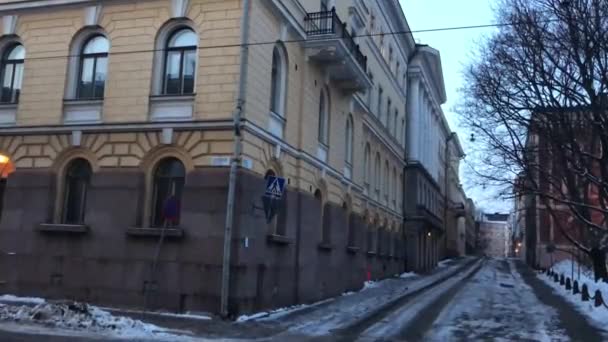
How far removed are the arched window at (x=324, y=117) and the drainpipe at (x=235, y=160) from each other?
22.7 ft

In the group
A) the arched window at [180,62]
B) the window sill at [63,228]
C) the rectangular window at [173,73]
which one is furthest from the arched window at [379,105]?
the window sill at [63,228]

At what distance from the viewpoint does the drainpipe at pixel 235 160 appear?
15797 millimetres

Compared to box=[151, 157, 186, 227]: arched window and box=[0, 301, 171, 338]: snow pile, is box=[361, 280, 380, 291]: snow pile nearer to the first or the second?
box=[151, 157, 186, 227]: arched window

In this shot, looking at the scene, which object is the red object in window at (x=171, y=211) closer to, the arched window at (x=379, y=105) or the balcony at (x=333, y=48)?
the balcony at (x=333, y=48)

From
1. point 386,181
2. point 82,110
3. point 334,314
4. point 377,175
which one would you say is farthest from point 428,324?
point 386,181

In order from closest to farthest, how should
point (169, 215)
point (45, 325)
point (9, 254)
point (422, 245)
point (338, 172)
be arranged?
point (45, 325)
point (169, 215)
point (9, 254)
point (338, 172)
point (422, 245)

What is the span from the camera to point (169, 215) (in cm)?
1602

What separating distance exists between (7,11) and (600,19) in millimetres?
18154

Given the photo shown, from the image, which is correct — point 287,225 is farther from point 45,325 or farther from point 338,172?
point 45,325

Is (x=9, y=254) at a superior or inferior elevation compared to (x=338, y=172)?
inferior

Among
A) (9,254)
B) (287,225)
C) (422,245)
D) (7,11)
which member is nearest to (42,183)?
(9,254)

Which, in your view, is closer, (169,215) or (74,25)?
(169,215)

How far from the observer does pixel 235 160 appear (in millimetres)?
16344

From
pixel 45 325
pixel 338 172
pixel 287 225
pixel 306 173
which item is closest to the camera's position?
pixel 45 325
